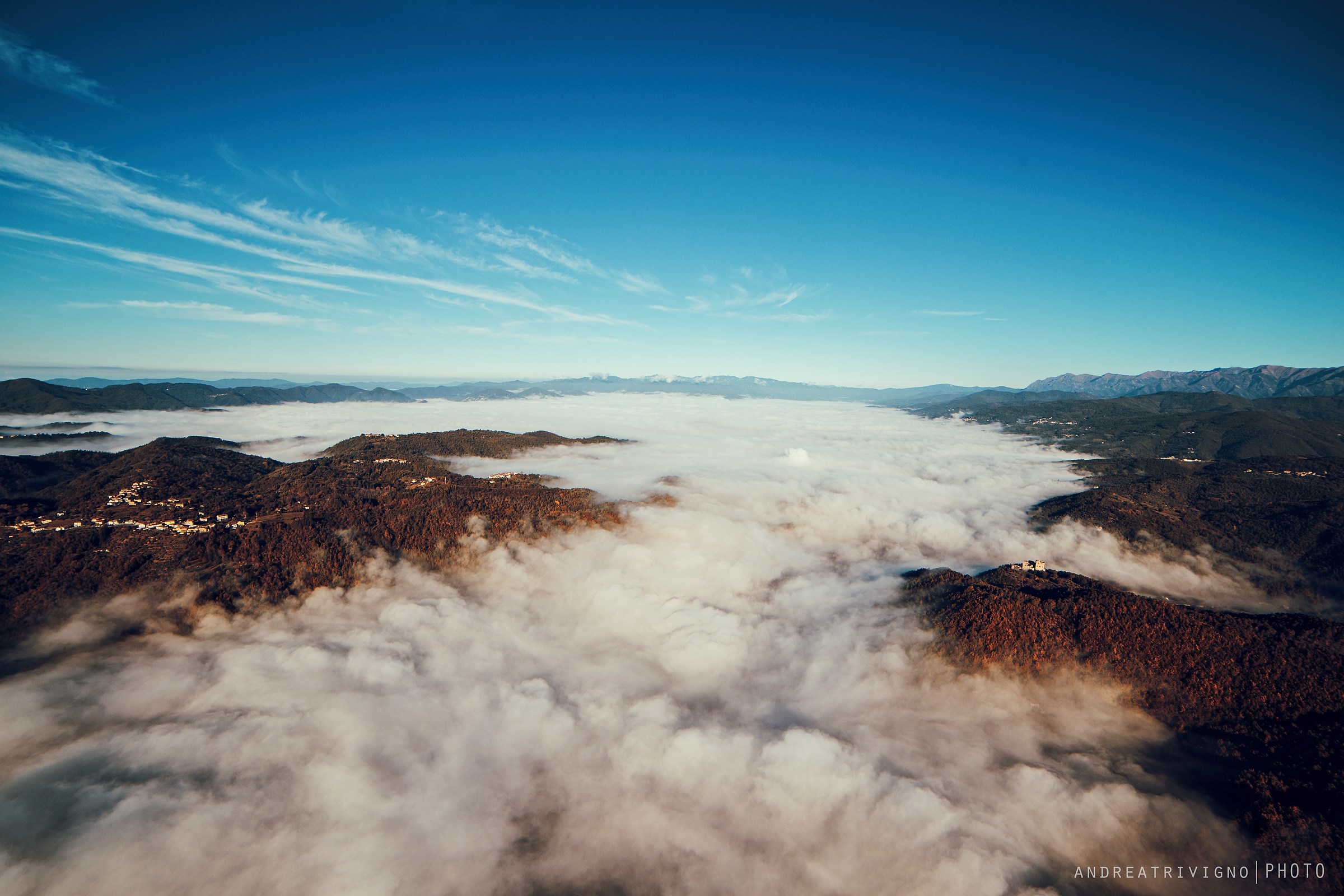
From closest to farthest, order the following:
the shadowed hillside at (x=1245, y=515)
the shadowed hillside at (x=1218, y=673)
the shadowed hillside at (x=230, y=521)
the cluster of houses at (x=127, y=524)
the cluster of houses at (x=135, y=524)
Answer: the shadowed hillside at (x=1218, y=673) < the shadowed hillside at (x=230, y=521) < the cluster of houses at (x=127, y=524) < the cluster of houses at (x=135, y=524) < the shadowed hillside at (x=1245, y=515)

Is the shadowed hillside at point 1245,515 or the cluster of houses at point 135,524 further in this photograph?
the shadowed hillside at point 1245,515

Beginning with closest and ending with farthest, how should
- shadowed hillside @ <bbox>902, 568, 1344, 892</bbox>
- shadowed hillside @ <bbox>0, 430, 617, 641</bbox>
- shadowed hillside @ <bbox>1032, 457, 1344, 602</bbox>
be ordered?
shadowed hillside @ <bbox>902, 568, 1344, 892</bbox>, shadowed hillside @ <bbox>0, 430, 617, 641</bbox>, shadowed hillside @ <bbox>1032, 457, 1344, 602</bbox>

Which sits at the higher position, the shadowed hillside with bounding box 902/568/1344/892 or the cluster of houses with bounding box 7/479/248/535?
the cluster of houses with bounding box 7/479/248/535

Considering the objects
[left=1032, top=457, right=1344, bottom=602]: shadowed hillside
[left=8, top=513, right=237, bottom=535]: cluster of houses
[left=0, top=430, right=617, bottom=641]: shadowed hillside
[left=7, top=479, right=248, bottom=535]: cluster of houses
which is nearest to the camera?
[left=0, top=430, right=617, bottom=641]: shadowed hillside

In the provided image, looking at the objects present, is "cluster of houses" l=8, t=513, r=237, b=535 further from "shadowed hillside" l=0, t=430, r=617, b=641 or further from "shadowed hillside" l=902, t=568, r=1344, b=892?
"shadowed hillside" l=902, t=568, r=1344, b=892

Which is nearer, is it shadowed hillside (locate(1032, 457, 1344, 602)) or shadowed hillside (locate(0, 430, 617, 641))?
shadowed hillside (locate(0, 430, 617, 641))

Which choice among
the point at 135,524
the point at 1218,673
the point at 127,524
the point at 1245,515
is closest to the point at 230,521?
the point at 135,524

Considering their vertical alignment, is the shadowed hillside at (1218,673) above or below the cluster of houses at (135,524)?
below

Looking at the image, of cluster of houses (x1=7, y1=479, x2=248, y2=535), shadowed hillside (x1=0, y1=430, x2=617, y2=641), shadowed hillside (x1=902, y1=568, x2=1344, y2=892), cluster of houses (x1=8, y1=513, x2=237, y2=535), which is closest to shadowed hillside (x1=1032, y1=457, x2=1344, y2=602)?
shadowed hillside (x1=902, y1=568, x2=1344, y2=892)

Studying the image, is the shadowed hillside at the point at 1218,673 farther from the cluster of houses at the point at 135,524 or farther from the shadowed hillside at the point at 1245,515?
the cluster of houses at the point at 135,524

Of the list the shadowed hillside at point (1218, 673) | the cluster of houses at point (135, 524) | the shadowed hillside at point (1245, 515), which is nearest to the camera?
the shadowed hillside at point (1218, 673)

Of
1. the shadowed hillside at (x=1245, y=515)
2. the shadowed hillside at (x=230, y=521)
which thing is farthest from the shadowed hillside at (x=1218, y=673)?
the shadowed hillside at (x=1245, y=515)
